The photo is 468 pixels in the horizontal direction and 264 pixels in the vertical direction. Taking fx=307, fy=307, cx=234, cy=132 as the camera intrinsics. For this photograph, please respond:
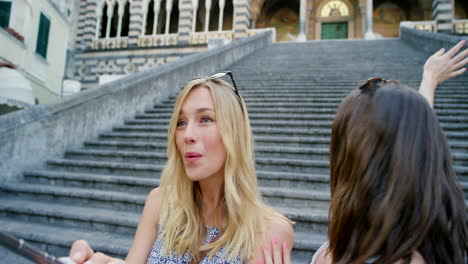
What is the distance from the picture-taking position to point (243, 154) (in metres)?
1.59

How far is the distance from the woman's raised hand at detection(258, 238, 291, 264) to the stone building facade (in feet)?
46.4

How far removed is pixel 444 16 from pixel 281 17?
9.92 meters

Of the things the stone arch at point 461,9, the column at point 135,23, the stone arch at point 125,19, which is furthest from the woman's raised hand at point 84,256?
the stone arch at point 125,19

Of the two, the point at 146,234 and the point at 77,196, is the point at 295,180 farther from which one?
the point at 77,196

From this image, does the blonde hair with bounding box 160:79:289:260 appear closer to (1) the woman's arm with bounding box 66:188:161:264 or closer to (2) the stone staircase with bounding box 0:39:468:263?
(1) the woman's arm with bounding box 66:188:161:264

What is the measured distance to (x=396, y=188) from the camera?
2.78 feet

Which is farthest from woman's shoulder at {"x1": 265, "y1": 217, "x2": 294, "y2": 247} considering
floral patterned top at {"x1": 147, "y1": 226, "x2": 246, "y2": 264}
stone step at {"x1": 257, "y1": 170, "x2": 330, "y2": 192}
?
stone step at {"x1": 257, "y1": 170, "x2": 330, "y2": 192}

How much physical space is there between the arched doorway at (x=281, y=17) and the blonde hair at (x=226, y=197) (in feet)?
66.9

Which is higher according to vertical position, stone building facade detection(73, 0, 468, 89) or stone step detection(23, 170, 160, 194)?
stone building facade detection(73, 0, 468, 89)

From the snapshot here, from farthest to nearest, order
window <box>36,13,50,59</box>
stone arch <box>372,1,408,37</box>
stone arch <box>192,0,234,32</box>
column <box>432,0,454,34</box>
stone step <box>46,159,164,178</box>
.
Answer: stone arch <box>192,0,234,32</box> → stone arch <box>372,1,408,37</box> → column <box>432,0,454,34</box> → window <box>36,13,50,59</box> → stone step <box>46,159,164,178</box>

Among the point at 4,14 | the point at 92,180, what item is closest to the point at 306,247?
the point at 92,180

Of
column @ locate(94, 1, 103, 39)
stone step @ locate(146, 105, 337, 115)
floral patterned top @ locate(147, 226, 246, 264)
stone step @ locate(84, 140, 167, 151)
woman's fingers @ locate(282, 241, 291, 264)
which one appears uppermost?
column @ locate(94, 1, 103, 39)

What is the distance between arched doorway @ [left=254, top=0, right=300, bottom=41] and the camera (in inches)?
819

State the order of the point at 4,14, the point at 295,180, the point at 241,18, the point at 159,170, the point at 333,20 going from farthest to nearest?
1. the point at 333,20
2. the point at 241,18
3. the point at 4,14
4. the point at 159,170
5. the point at 295,180
